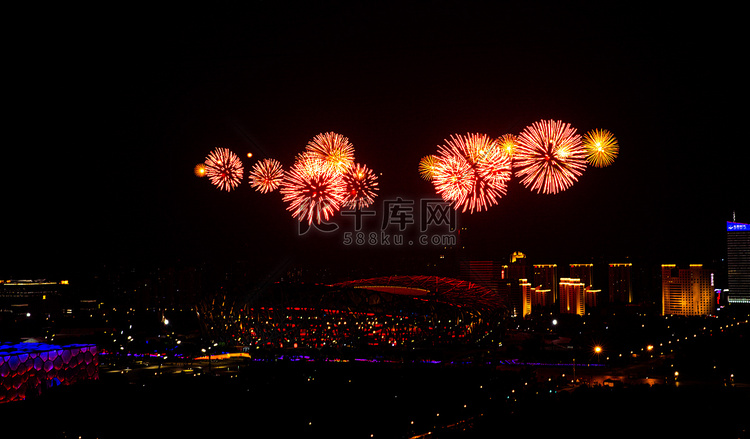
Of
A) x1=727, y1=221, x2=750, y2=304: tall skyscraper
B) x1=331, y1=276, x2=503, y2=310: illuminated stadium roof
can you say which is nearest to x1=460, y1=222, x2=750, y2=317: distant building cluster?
x1=727, y1=221, x2=750, y2=304: tall skyscraper

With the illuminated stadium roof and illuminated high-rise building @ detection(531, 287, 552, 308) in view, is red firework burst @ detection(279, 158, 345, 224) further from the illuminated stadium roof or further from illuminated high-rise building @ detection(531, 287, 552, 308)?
illuminated high-rise building @ detection(531, 287, 552, 308)

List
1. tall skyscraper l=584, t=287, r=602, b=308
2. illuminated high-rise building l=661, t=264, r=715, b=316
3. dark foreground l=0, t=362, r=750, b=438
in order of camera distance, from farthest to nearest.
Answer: tall skyscraper l=584, t=287, r=602, b=308 → illuminated high-rise building l=661, t=264, r=715, b=316 → dark foreground l=0, t=362, r=750, b=438

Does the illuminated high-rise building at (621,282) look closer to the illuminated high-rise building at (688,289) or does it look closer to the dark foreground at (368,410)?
the illuminated high-rise building at (688,289)

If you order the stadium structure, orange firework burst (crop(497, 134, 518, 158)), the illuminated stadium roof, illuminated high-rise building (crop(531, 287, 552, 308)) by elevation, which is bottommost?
illuminated high-rise building (crop(531, 287, 552, 308))

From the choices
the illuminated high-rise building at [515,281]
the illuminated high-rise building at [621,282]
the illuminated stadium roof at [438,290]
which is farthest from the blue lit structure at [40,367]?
the illuminated high-rise building at [621,282]

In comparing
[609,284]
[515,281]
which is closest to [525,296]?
[515,281]

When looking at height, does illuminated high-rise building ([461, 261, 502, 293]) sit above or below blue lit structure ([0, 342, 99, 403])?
above

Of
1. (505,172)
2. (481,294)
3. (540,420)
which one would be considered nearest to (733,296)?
(481,294)

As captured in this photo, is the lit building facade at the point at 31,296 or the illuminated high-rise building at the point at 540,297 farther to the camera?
the illuminated high-rise building at the point at 540,297
